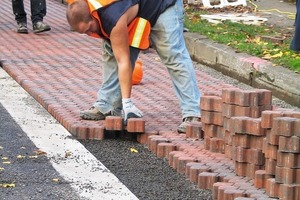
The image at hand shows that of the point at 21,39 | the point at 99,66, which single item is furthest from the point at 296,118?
the point at 21,39

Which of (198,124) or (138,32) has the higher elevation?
(138,32)

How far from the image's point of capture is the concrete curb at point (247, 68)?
9.52 m

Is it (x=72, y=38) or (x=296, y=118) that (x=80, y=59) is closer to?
(x=72, y=38)

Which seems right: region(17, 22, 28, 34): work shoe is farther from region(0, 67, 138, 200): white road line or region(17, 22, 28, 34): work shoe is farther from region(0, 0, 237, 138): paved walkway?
region(0, 67, 138, 200): white road line

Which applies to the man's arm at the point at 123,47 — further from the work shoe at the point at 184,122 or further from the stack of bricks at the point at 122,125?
the work shoe at the point at 184,122

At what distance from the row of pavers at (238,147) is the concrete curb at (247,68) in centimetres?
224

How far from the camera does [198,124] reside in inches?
293

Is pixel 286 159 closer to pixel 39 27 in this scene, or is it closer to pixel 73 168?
pixel 73 168

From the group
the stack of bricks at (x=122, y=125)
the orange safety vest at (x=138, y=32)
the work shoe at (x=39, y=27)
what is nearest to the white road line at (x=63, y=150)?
the stack of bricks at (x=122, y=125)

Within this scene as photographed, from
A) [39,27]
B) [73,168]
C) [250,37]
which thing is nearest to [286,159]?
[73,168]

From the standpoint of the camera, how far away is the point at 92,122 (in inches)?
311

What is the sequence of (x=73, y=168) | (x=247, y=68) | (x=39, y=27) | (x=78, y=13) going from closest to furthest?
(x=73, y=168) < (x=78, y=13) < (x=247, y=68) < (x=39, y=27)

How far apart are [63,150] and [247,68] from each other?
3754 mm

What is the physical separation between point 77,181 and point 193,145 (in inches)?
41.9
